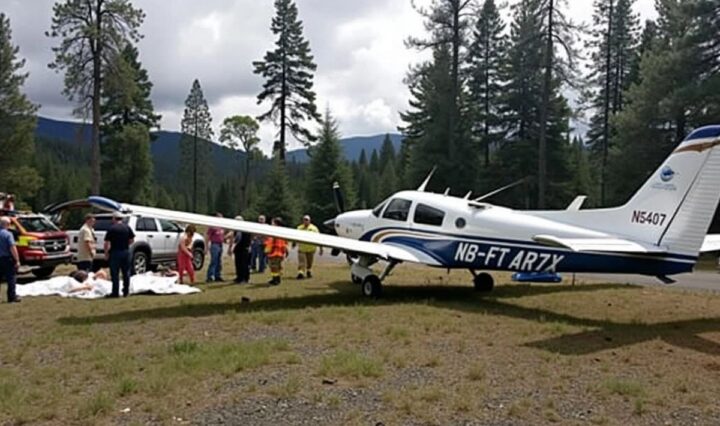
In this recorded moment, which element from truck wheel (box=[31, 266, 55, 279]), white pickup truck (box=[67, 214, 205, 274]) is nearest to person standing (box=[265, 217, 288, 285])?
white pickup truck (box=[67, 214, 205, 274])

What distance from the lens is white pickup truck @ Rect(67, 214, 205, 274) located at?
1824 cm

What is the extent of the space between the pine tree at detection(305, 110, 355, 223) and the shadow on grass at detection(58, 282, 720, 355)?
2416 cm

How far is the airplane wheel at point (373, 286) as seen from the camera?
539 inches

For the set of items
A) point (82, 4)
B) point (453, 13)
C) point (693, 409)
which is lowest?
point (693, 409)

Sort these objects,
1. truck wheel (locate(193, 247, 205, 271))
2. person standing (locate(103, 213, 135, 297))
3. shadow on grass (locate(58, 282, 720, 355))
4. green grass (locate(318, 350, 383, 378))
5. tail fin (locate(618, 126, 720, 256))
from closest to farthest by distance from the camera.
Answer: green grass (locate(318, 350, 383, 378))
shadow on grass (locate(58, 282, 720, 355))
tail fin (locate(618, 126, 720, 256))
person standing (locate(103, 213, 135, 297))
truck wheel (locate(193, 247, 205, 271))

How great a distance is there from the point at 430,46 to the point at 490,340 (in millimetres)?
31509

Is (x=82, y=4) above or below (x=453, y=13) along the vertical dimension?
below

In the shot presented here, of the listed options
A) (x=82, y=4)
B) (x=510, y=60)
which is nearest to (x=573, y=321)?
(x=82, y=4)

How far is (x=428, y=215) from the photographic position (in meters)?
13.8

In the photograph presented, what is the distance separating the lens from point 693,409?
6.27 metres

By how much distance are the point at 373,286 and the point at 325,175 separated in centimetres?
2777

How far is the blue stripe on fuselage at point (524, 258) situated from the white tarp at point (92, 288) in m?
5.12

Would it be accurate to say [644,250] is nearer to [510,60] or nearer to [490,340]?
[490,340]

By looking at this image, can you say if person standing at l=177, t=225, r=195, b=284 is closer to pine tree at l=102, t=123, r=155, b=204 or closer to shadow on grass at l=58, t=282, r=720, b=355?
shadow on grass at l=58, t=282, r=720, b=355
